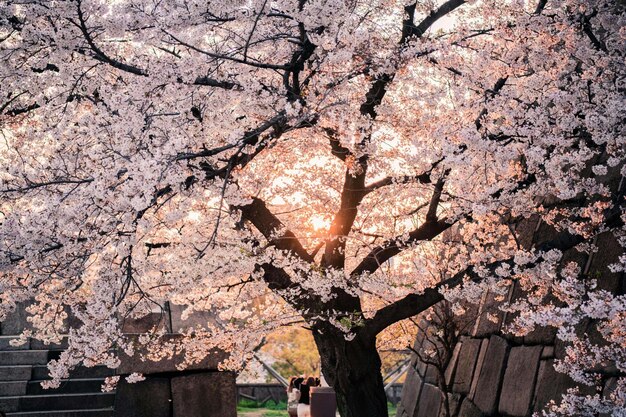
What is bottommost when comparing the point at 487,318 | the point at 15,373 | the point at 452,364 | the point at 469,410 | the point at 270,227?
the point at 15,373

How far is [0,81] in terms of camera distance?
862cm

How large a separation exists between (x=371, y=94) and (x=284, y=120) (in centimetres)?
181

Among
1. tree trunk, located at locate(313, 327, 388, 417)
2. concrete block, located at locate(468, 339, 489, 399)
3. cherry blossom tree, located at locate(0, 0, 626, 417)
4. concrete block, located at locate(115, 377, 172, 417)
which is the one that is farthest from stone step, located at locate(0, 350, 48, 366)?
concrete block, located at locate(468, 339, 489, 399)

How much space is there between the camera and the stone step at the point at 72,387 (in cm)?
1280

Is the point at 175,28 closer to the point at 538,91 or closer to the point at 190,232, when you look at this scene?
the point at 538,91

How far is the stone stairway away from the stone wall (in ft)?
17.4

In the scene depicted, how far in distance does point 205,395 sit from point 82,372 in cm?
208

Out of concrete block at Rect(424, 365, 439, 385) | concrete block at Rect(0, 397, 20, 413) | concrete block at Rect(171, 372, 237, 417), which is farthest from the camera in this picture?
concrete block at Rect(424, 365, 439, 385)

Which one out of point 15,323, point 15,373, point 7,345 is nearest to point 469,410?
point 15,373

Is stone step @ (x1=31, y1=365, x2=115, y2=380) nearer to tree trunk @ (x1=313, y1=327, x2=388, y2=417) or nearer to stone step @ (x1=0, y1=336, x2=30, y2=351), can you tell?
stone step @ (x1=0, y1=336, x2=30, y2=351)

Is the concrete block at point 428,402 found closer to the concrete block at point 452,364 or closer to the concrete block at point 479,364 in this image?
the concrete block at point 452,364

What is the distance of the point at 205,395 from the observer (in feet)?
44.0

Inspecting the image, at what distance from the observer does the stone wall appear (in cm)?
738

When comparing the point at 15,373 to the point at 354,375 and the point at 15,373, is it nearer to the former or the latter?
the point at 15,373
